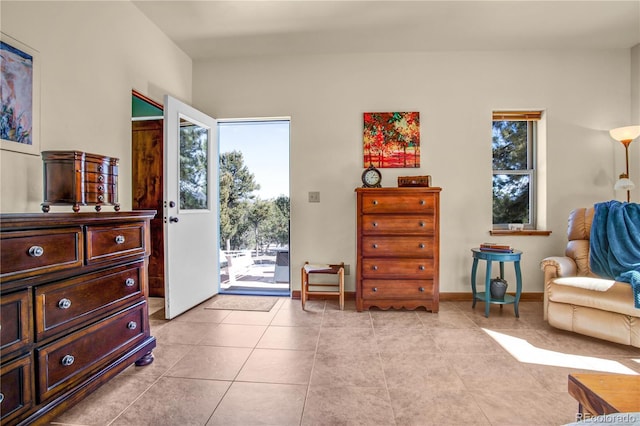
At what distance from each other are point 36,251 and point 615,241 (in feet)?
12.4

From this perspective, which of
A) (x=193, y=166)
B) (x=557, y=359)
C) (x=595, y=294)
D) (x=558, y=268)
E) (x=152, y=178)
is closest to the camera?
(x=557, y=359)

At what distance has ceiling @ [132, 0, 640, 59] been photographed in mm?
2562

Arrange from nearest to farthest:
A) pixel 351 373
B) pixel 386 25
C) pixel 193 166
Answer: pixel 351 373 < pixel 386 25 < pixel 193 166

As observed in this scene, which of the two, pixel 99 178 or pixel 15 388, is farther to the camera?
pixel 99 178

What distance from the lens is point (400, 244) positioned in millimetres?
2896

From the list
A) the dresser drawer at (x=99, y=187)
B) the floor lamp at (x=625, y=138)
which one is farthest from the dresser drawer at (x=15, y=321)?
the floor lamp at (x=625, y=138)

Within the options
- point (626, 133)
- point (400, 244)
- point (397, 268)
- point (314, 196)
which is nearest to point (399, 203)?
point (400, 244)

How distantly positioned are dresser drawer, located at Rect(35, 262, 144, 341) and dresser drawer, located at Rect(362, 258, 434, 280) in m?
1.94

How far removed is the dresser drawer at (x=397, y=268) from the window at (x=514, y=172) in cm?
125

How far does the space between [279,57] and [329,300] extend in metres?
2.89

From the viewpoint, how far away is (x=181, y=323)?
2.68 meters

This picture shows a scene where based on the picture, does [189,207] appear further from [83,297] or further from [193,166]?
[83,297]

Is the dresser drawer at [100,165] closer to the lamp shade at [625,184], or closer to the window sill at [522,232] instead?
the window sill at [522,232]

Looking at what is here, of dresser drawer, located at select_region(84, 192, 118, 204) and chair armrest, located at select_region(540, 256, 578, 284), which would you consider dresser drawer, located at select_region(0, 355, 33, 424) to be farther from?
chair armrest, located at select_region(540, 256, 578, 284)
